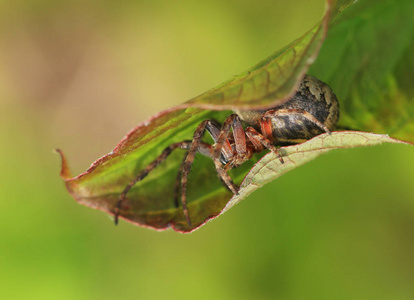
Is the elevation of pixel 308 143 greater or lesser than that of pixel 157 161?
lesser

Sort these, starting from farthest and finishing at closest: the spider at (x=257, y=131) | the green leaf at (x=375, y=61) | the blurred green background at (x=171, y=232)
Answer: the blurred green background at (x=171, y=232)
the spider at (x=257, y=131)
the green leaf at (x=375, y=61)

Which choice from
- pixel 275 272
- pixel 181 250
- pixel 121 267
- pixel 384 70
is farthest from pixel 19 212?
pixel 384 70

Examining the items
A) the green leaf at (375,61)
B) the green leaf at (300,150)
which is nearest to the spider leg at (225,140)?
the green leaf at (300,150)

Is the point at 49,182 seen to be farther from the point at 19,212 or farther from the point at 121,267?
the point at 121,267

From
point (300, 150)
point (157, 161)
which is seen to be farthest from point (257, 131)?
point (300, 150)

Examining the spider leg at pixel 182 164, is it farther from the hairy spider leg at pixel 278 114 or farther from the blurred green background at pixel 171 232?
the blurred green background at pixel 171 232

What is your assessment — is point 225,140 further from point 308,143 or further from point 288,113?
point 308,143
